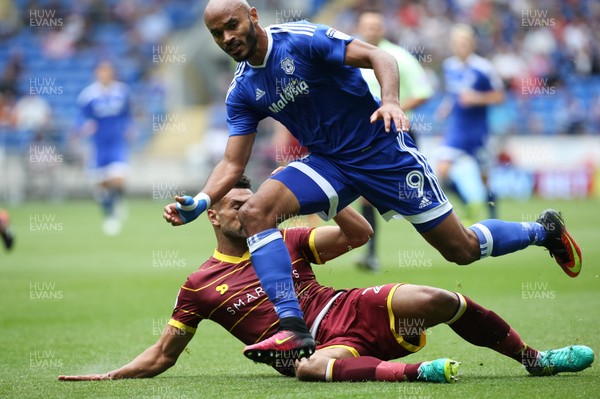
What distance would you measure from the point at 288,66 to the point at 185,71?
88.6 ft

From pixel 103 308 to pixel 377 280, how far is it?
111 inches

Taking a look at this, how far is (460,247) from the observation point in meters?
6.03

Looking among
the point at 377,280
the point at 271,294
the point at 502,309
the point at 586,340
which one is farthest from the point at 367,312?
the point at 377,280

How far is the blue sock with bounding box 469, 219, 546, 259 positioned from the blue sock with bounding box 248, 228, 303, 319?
4.49 ft

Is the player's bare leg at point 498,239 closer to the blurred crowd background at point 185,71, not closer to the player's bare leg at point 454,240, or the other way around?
the player's bare leg at point 454,240

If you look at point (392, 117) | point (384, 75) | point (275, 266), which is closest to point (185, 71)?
point (384, 75)

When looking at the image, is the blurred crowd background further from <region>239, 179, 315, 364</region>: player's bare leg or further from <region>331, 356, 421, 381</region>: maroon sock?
<region>331, 356, 421, 381</region>: maroon sock

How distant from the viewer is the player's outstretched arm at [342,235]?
19.9 ft

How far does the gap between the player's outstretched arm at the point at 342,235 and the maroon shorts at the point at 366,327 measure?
0.50 meters

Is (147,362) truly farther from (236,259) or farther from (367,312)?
Answer: (367,312)

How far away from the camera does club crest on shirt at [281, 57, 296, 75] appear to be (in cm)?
583

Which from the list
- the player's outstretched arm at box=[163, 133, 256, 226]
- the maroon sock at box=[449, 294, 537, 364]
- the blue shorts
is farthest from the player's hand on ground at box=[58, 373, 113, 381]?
the maroon sock at box=[449, 294, 537, 364]

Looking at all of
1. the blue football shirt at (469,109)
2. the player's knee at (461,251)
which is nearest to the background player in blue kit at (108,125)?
the blue football shirt at (469,109)

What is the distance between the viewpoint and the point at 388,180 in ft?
19.4
